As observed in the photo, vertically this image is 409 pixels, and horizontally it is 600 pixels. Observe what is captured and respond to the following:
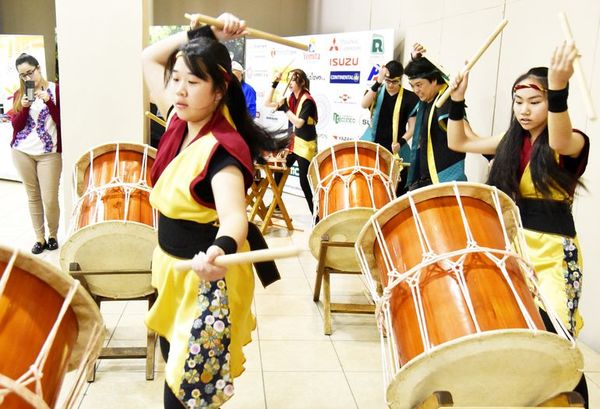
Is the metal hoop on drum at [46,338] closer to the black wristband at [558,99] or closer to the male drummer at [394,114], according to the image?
the black wristband at [558,99]

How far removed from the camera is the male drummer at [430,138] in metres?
3.11

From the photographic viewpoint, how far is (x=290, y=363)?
9.51ft

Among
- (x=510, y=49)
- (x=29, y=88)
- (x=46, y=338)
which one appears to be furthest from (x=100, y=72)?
(x=46, y=338)

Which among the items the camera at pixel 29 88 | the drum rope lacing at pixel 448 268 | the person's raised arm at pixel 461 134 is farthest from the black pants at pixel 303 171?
the drum rope lacing at pixel 448 268

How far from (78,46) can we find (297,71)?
2065 millimetres

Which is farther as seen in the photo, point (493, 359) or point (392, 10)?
point (392, 10)

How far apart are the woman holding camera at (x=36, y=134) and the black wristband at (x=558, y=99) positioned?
12.1ft

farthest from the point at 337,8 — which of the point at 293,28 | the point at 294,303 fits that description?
the point at 294,303

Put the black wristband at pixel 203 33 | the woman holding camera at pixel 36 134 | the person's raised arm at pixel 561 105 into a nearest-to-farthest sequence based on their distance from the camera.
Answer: the person's raised arm at pixel 561 105 → the black wristband at pixel 203 33 → the woman holding camera at pixel 36 134

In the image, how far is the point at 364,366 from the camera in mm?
2885

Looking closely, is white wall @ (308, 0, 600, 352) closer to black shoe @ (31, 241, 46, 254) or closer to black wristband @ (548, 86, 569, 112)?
black wristband @ (548, 86, 569, 112)

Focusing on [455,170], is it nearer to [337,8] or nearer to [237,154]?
[237,154]

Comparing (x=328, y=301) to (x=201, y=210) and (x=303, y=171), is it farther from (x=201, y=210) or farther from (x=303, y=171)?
(x=303, y=171)

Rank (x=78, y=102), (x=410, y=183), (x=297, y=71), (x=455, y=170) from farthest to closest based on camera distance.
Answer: (x=297, y=71)
(x=78, y=102)
(x=410, y=183)
(x=455, y=170)
